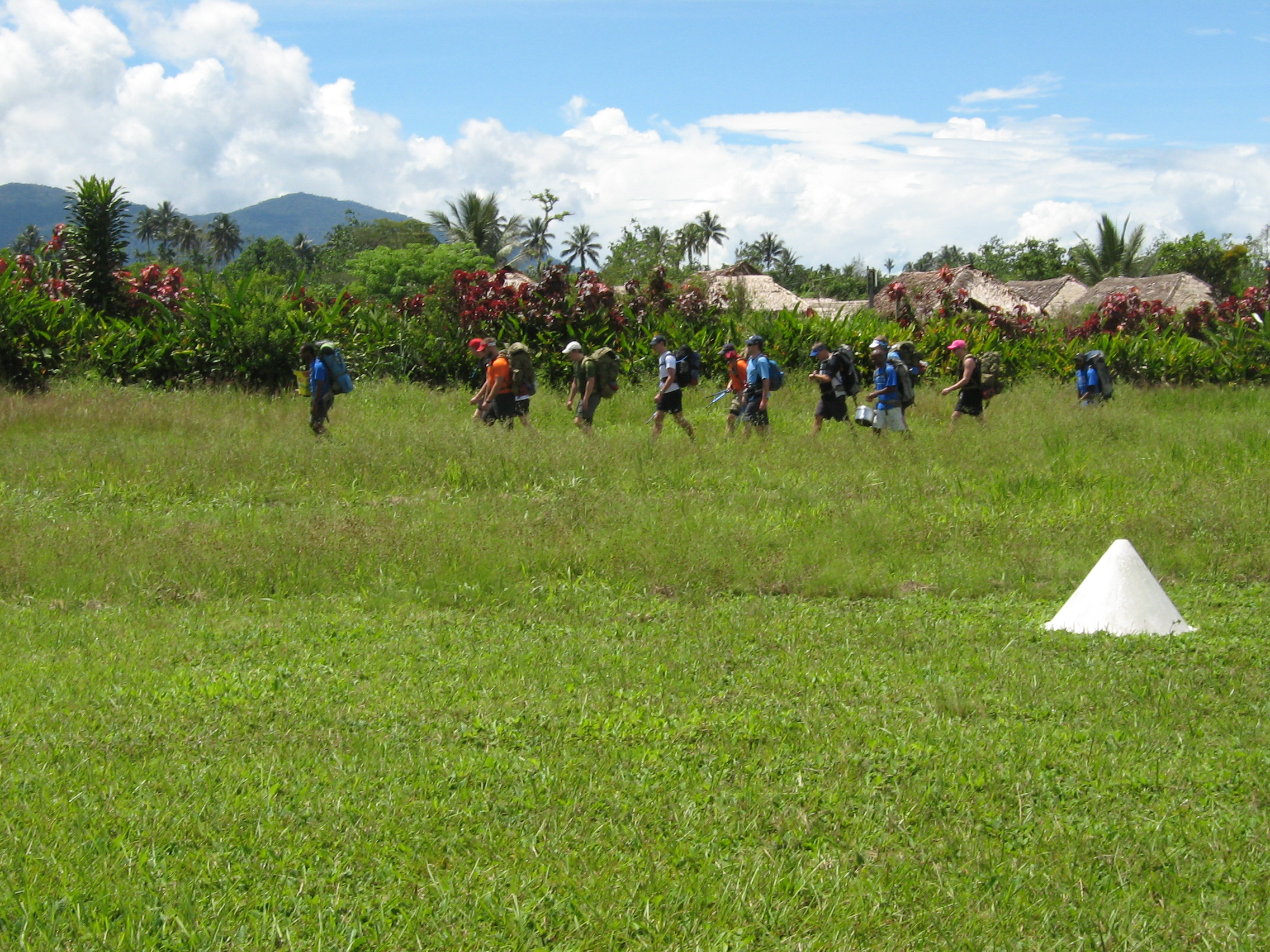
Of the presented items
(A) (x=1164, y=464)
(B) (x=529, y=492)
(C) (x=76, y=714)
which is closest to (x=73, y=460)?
(B) (x=529, y=492)

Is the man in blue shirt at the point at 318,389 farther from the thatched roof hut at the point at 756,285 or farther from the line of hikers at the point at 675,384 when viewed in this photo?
the thatched roof hut at the point at 756,285

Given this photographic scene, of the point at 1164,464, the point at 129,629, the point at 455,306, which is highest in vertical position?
the point at 455,306

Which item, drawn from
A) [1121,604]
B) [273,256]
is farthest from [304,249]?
[1121,604]

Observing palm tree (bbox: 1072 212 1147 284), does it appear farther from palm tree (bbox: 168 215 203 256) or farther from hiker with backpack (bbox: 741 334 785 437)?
palm tree (bbox: 168 215 203 256)

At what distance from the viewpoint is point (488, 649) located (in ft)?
20.0

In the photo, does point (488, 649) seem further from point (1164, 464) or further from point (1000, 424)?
point (1000, 424)

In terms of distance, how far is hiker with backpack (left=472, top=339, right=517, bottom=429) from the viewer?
1412cm

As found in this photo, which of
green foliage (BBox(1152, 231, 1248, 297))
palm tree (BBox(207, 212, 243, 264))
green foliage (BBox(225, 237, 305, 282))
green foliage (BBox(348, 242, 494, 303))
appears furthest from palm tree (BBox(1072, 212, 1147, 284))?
palm tree (BBox(207, 212, 243, 264))

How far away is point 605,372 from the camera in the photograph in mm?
14414

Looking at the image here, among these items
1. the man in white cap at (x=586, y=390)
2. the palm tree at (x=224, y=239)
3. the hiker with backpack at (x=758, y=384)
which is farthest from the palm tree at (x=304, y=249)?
the hiker with backpack at (x=758, y=384)

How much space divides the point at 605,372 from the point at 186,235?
5299 inches

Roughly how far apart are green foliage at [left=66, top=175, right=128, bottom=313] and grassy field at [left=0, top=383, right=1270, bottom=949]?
10.5 metres

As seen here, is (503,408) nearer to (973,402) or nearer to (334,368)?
(334,368)

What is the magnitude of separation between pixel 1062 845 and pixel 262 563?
5.99 m
